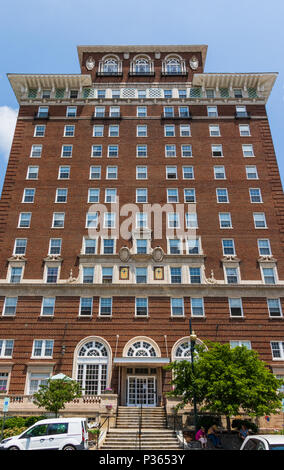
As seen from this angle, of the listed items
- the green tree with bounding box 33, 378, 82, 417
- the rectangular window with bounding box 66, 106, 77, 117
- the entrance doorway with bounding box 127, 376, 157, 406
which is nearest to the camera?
the green tree with bounding box 33, 378, 82, 417

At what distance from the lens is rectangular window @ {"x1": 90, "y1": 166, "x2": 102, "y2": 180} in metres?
40.2

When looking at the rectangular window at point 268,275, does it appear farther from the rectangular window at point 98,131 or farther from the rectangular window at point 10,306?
the rectangular window at point 98,131

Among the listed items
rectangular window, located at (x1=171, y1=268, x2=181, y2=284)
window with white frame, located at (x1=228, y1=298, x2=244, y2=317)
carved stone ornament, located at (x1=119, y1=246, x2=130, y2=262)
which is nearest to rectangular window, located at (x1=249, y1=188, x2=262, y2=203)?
window with white frame, located at (x1=228, y1=298, x2=244, y2=317)

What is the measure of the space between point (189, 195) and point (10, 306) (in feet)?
73.0

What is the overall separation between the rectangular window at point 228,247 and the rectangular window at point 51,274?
17.4m

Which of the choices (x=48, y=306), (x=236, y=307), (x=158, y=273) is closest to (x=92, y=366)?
(x=48, y=306)

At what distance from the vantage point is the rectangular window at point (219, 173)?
40.1m

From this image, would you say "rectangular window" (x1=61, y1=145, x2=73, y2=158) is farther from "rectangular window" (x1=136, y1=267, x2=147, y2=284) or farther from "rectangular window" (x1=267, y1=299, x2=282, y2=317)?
"rectangular window" (x1=267, y1=299, x2=282, y2=317)

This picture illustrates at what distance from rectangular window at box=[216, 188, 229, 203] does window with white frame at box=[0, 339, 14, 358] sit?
85.0ft

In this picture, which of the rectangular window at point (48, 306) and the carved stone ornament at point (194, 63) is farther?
the carved stone ornament at point (194, 63)

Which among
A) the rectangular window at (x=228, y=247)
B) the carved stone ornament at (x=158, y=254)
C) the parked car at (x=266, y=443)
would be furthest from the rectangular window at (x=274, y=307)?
the parked car at (x=266, y=443)

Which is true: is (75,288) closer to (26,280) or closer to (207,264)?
(26,280)

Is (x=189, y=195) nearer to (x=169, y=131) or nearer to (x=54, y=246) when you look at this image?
(x=169, y=131)

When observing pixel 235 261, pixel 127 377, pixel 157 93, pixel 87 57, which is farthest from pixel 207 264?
pixel 87 57
